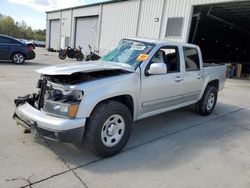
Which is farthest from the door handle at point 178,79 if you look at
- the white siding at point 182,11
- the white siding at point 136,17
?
the white siding at point 182,11

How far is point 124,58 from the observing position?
178 inches

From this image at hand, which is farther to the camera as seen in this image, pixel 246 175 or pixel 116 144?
pixel 116 144

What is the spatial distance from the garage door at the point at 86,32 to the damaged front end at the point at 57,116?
1878 cm

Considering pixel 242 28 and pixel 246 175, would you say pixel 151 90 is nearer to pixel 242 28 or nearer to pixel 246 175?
pixel 246 175

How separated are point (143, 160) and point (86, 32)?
69.7ft

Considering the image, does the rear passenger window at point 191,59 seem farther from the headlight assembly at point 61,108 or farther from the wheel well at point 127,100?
the headlight assembly at point 61,108

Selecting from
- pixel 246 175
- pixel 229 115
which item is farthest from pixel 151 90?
pixel 229 115

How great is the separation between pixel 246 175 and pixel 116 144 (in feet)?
6.39

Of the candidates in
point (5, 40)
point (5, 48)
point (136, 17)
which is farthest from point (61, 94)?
point (136, 17)

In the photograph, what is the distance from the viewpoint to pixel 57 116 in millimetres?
3322

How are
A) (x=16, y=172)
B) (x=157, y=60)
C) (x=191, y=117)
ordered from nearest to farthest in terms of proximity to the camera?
(x=16, y=172) → (x=157, y=60) → (x=191, y=117)

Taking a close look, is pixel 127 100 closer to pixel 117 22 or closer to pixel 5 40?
pixel 5 40

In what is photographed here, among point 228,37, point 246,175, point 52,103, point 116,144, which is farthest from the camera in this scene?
point 228,37

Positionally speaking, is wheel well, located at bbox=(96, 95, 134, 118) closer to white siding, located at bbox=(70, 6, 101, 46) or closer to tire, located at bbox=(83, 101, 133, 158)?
tire, located at bbox=(83, 101, 133, 158)
